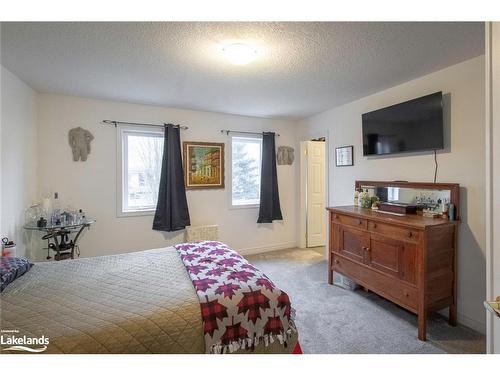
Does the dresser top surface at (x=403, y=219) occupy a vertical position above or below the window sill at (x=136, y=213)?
above

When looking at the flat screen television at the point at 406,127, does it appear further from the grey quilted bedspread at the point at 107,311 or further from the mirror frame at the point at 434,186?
the grey quilted bedspread at the point at 107,311

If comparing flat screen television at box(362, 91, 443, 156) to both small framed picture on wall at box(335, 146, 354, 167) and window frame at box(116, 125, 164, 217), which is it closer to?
small framed picture on wall at box(335, 146, 354, 167)

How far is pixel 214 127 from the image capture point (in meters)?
3.94

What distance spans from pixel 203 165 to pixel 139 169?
0.93 metres

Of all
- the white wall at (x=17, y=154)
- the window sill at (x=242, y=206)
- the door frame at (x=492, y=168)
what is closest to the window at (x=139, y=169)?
the white wall at (x=17, y=154)

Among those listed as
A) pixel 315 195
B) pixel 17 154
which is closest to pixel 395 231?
pixel 315 195

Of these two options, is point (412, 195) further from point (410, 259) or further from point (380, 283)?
point (380, 283)

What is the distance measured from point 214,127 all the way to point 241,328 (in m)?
3.13

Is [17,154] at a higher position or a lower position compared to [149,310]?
higher

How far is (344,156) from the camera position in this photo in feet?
11.6

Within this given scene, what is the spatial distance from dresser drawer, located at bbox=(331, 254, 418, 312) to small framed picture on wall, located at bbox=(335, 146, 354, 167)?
1.33 metres

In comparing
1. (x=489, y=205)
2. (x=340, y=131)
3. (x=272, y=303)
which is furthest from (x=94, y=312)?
(x=340, y=131)

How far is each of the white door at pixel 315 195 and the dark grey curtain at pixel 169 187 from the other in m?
2.31

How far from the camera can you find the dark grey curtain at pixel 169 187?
11.6ft
